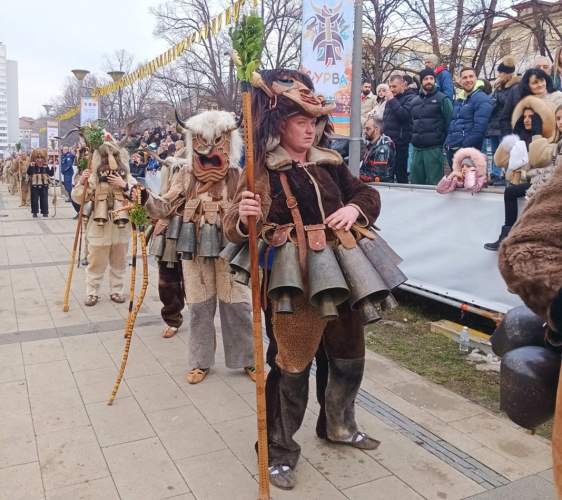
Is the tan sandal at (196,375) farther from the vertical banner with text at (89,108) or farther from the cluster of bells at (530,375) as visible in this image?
the vertical banner with text at (89,108)

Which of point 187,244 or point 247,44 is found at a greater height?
point 247,44

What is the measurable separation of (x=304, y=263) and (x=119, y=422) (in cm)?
184

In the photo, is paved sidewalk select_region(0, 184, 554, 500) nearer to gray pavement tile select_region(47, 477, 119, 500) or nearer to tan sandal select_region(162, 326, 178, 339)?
gray pavement tile select_region(47, 477, 119, 500)

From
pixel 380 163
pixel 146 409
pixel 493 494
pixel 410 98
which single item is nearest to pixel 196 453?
pixel 146 409

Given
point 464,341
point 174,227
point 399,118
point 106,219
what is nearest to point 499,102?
point 399,118

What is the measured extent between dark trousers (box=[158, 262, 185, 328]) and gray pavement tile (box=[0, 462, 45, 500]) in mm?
2431

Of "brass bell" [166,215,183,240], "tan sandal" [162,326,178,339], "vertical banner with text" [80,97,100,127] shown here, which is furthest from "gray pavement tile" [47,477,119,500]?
"vertical banner with text" [80,97,100,127]

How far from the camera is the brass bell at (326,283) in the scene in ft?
8.93

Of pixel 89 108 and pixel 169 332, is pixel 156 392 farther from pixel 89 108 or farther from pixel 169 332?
pixel 89 108

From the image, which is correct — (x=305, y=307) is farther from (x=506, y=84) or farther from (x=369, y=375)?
(x=506, y=84)

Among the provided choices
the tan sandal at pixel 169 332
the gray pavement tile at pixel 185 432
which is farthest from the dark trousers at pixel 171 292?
the gray pavement tile at pixel 185 432

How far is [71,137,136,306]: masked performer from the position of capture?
257 inches

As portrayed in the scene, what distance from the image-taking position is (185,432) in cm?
366

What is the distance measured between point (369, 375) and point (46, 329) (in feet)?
10.7
